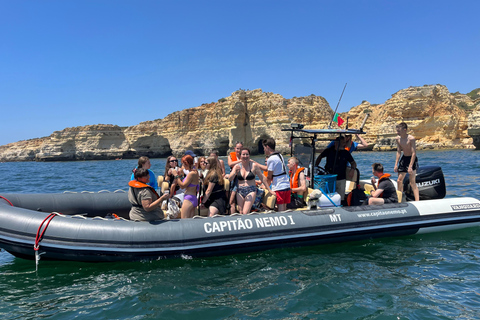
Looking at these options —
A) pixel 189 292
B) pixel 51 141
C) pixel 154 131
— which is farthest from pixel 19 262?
pixel 51 141

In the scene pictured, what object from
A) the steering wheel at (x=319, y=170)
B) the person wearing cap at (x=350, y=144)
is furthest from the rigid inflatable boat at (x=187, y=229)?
the person wearing cap at (x=350, y=144)

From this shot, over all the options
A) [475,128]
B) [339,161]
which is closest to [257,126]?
[475,128]

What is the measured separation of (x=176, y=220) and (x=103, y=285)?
131 centimetres

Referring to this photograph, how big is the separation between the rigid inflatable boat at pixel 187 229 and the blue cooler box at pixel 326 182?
1.68ft

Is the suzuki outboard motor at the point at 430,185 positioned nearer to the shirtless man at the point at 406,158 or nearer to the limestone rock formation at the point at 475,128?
the shirtless man at the point at 406,158

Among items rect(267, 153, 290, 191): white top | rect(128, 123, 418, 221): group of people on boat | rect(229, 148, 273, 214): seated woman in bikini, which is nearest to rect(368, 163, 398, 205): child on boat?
rect(128, 123, 418, 221): group of people on boat

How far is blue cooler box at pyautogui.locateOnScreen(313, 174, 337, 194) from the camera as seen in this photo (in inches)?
249

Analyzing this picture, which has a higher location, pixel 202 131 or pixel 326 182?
pixel 202 131

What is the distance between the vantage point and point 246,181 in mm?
5707

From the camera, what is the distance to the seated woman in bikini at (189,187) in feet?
17.1

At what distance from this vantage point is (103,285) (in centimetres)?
450

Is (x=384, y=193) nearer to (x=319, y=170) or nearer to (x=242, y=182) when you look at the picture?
(x=319, y=170)

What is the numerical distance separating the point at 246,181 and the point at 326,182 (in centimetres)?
159

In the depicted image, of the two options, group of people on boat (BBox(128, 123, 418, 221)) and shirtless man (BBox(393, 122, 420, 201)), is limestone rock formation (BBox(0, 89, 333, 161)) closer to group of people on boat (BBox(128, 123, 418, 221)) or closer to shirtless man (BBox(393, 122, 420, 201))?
shirtless man (BBox(393, 122, 420, 201))
